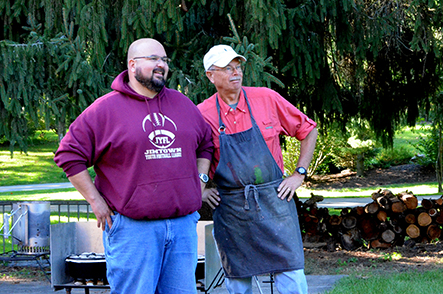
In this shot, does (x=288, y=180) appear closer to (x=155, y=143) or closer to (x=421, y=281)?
(x=155, y=143)

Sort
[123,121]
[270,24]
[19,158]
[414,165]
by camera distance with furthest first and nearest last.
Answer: [19,158] < [414,165] < [270,24] < [123,121]

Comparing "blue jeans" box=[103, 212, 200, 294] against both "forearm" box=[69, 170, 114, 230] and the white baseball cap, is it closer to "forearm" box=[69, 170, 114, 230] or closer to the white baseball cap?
"forearm" box=[69, 170, 114, 230]

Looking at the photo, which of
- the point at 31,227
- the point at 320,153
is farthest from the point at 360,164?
the point at 31,227

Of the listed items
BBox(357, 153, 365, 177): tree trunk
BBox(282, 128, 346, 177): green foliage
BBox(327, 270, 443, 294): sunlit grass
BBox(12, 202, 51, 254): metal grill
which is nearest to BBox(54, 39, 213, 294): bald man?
BBox(12, 202, 51, 254): metal grill

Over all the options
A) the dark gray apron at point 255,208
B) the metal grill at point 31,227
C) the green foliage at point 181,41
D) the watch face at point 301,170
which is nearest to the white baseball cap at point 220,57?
the dark gray apron at point 255,208

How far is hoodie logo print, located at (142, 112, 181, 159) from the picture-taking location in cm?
265

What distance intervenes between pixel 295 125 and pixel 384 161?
21.6 metres

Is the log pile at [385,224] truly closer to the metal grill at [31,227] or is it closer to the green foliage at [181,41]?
the green foliage at [181,41]

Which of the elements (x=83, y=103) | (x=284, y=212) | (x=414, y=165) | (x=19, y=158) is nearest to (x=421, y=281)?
(x=284, y=212)

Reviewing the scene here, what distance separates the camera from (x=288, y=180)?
331 cm

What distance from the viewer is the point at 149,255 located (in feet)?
8.75

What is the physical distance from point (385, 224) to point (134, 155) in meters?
5.83

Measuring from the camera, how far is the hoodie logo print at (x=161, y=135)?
2652 millimetres

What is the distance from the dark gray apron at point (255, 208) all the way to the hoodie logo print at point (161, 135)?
56 centimetres
